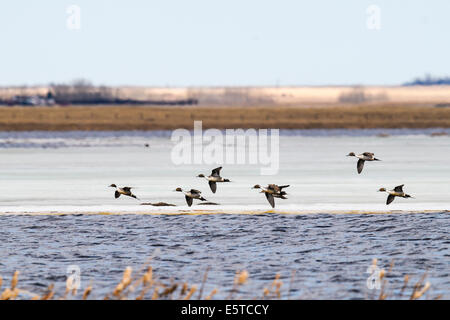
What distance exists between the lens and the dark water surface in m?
16.0

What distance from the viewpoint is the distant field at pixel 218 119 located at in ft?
321

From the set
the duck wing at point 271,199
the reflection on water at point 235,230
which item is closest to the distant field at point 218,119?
the reflection on water at point 235,230

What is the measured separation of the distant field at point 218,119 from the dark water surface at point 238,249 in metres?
71.3

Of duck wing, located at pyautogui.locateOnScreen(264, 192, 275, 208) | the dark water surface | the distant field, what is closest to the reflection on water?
the dark water surface

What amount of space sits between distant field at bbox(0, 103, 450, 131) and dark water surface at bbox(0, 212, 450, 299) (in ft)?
234

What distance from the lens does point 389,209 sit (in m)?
24.1

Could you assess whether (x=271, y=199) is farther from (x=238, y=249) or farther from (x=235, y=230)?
(x=238, y=249)

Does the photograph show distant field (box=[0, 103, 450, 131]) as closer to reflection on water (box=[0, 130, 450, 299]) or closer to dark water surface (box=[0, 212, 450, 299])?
reflection on water (box=[0, 130, 450, 299])

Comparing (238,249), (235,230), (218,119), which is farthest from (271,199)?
(218,119)

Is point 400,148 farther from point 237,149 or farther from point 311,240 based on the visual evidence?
point 311,240

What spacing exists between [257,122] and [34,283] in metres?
90.3

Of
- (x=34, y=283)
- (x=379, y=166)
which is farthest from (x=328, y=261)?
(x=379, y=166)

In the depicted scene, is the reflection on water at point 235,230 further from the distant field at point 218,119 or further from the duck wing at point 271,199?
the distant field at point 218,119

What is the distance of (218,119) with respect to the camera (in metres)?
112
